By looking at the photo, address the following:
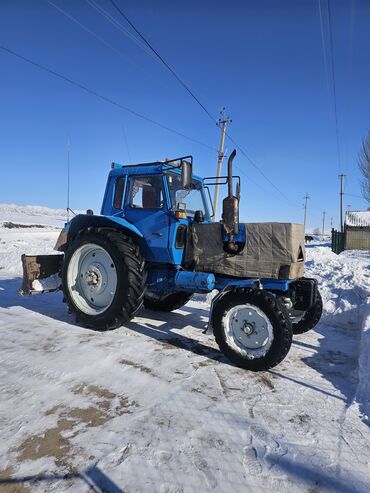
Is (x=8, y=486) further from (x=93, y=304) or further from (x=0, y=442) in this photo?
(x=93, y=304)

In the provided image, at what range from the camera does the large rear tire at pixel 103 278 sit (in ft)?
16.0

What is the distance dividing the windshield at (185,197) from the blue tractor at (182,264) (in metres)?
0.02

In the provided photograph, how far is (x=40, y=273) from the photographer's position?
19.6ft

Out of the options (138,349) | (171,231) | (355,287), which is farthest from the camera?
(355,287)

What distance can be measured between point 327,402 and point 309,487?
47.8 inches

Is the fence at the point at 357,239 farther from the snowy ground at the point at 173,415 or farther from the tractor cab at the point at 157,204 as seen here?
the tractor cab at the point at 157,204

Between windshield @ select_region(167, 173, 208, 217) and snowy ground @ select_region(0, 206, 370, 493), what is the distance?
1.88m

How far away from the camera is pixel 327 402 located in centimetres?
333

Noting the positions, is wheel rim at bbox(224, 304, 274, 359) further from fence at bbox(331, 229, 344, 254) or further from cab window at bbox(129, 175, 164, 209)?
fence at bbox(331, 229, 344, 254)

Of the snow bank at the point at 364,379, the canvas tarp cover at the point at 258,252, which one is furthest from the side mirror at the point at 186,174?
the snow bank at the point at 364,379

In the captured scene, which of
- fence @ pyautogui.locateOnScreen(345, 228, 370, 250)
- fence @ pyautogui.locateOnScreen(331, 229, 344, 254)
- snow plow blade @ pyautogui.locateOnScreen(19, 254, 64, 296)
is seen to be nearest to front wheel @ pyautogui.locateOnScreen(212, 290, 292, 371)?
snow plow blade @ pyautogui.locateOnScreen(19, 254, 64, 296)

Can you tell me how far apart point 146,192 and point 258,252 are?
6.65 ft

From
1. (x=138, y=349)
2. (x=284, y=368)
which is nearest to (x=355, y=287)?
(x=284, y=368)

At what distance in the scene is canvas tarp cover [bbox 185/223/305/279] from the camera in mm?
4254
